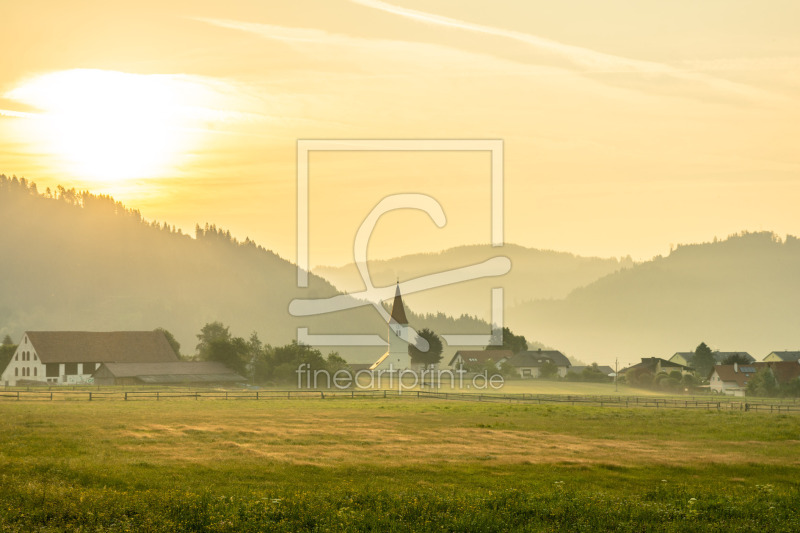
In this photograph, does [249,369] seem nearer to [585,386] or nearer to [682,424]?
[585,386]

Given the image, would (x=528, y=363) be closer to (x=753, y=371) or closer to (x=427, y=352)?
(x=427, y=352)

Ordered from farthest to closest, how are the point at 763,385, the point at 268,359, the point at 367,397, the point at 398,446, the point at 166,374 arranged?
the point at 268,359 → the point at 763,385 → the point at 166,374 → the point at 367,397 → the point at 398,446

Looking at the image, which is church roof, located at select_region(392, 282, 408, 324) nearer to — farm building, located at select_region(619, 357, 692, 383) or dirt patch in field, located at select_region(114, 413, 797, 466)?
farm building, located at select_region(619, 357, 692, 383)

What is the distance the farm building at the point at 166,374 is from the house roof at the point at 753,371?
3137 inches

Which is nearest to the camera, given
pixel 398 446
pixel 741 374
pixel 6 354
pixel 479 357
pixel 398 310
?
pixel 398 446

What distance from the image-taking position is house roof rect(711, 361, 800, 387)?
451ft

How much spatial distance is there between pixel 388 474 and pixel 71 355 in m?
114

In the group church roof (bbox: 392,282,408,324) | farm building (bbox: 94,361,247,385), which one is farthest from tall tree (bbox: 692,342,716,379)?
farm building (bbox: 94,361,247,385)

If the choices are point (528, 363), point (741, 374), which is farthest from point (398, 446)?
point (528, 363)

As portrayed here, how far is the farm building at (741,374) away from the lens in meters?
138

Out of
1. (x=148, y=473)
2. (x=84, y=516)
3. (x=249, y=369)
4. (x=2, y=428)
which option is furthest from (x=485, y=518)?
(x=249, y=369)

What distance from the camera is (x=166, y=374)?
427 feet

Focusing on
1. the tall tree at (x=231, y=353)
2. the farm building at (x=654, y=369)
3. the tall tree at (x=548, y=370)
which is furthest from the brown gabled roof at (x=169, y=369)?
the farm building at (x=654, y=369)

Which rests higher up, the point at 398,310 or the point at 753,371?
the point at 398,310
